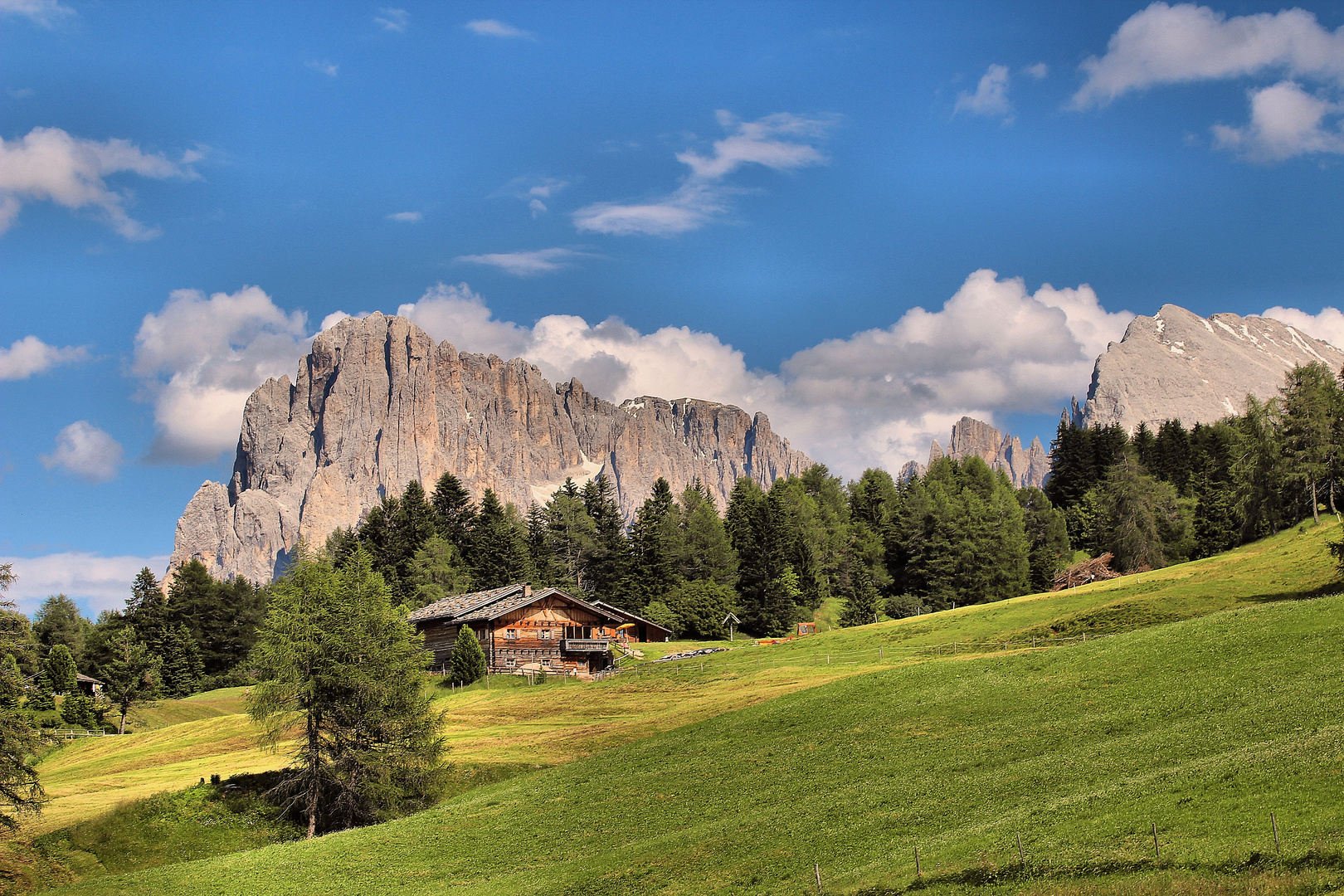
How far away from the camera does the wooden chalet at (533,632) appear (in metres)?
80.2

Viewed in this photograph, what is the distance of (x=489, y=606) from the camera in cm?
8319

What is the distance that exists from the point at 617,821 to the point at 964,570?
281 ft

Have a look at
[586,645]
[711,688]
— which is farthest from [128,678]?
[711,688]

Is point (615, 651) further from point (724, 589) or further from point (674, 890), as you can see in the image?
point (674, 890)

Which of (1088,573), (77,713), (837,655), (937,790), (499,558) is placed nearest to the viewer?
(937,790)

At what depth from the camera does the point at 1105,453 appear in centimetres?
13362

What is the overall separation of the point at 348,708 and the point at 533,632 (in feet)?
127

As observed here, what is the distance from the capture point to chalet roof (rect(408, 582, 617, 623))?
80250 mm

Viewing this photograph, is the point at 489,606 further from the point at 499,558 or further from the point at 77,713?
the point at 77,713


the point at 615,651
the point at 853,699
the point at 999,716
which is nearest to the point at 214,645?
the point at 615,651

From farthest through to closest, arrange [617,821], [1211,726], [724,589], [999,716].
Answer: [724,589], [999,716], [617,821], [1211,726]

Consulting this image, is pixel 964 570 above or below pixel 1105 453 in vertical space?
below

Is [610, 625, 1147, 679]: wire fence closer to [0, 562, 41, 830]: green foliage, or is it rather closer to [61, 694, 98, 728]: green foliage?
[0, 562, 41, 830]: green foliage

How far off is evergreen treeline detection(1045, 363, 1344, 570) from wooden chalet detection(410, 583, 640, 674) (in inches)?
2168
